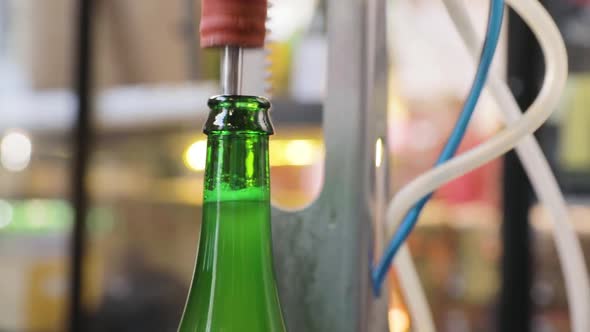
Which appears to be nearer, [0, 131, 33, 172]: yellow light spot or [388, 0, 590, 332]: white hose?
[388, 0, 590, 332]: white hose

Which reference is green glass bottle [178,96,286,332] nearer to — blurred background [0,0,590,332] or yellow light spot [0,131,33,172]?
blurred background [0,0,590,332]

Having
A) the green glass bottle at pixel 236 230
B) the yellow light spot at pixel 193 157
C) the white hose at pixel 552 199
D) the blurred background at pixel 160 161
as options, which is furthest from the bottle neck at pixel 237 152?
the yellow light spot at pixel 193 157

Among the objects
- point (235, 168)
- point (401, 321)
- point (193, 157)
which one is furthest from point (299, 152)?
point (235, 168)

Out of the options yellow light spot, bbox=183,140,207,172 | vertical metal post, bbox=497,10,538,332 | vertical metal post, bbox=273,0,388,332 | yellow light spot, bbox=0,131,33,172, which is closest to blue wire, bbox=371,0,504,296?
vertical metal post, bbox=273,0,388,332

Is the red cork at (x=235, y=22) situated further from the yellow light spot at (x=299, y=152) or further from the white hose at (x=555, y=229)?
the yellow light spot at (x=299, y=152)

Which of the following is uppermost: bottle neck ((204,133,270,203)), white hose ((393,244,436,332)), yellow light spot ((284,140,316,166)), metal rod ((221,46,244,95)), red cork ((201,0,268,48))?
yellow light spot ((284,140,316,166))

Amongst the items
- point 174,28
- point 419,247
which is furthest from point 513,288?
point 174,28

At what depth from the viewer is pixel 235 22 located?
23cm

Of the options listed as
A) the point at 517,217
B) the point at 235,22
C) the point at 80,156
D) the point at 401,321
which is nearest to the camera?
the point at 235,22

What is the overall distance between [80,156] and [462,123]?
1214 millimetres

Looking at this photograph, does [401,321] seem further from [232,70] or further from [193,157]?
[193,157]

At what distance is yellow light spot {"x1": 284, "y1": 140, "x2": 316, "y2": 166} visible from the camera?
3.99 ft

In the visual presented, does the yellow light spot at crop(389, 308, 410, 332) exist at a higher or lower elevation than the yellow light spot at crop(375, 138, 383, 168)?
lower

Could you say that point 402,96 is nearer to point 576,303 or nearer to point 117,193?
point 117,193
